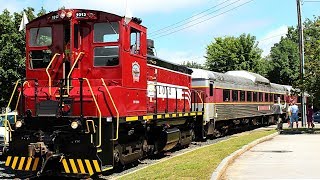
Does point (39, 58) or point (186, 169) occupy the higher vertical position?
point (39, 58)

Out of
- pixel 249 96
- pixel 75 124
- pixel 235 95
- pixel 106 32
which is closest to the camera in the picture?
pixel 75 124

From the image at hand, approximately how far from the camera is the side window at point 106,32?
11.6 meters

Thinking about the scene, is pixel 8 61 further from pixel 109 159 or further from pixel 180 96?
pixel 109 159

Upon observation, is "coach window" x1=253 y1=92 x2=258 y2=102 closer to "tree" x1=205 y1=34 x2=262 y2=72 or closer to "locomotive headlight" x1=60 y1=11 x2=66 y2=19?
"locomotive headlight" x1=60 y1=11 x2=66 y2=19

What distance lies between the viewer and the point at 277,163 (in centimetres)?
1287

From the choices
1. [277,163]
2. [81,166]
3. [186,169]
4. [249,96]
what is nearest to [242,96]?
[249,96]

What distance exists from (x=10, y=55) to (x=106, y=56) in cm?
1591

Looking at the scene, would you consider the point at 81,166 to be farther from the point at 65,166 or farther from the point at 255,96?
the point at 255,96

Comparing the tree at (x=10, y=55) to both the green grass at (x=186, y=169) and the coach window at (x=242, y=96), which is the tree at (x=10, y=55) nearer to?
the coach window at (x=242, y=96)

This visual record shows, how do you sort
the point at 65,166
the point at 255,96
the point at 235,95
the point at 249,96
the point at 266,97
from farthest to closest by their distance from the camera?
1. the point at 266,97
2. the point at 255,96
3. the point at 249,96
4. the point at 235,95
5. the point at 65,166

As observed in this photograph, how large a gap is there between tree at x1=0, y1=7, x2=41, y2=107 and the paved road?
50.6ft

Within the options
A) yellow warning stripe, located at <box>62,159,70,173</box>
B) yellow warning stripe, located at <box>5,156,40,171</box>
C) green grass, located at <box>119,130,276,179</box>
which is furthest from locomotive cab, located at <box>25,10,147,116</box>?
green grass, located at <box>119,130,276,179</box>

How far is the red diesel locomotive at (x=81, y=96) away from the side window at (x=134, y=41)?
29 mm

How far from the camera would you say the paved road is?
1068 cm
